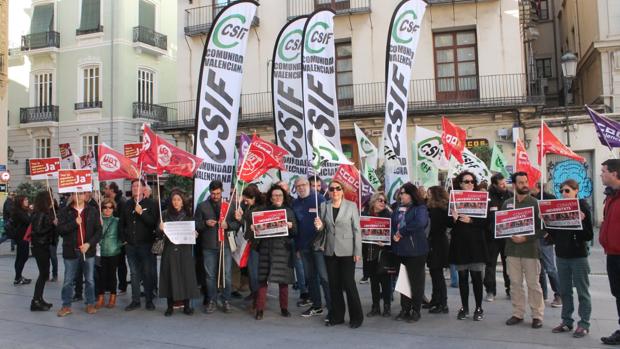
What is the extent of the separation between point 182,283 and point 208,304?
Answer: 0.64m

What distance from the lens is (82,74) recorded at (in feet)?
98.9

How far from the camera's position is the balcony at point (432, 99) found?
66.1ft

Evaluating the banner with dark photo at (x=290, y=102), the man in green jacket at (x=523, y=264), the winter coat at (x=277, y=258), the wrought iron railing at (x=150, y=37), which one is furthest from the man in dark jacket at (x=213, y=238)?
the wrought iron railing at (x=150, y=37)

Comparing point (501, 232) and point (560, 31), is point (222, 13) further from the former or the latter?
point (560, 31)

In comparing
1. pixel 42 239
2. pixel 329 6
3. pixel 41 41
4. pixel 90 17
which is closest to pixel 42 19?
pixel 41 41

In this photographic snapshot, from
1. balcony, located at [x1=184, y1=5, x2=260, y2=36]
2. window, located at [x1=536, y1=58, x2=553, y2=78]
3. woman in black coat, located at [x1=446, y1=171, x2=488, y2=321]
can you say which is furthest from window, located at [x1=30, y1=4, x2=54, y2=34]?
woman in black coat, located at [x1=446, y1=171, x2=488, y2=321]

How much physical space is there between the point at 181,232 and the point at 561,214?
5208 millimetres

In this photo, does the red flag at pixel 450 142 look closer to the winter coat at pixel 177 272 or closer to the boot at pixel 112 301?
the winter coat at pixel 177 272

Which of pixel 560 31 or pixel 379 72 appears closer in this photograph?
pixel 379 72

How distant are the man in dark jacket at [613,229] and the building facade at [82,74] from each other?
26.7 metres

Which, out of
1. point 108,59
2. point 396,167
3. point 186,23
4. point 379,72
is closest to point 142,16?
point 108,59

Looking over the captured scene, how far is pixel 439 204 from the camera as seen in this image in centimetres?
772

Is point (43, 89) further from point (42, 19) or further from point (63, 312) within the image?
point (63, 312)

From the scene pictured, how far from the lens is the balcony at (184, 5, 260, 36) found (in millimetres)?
24359
